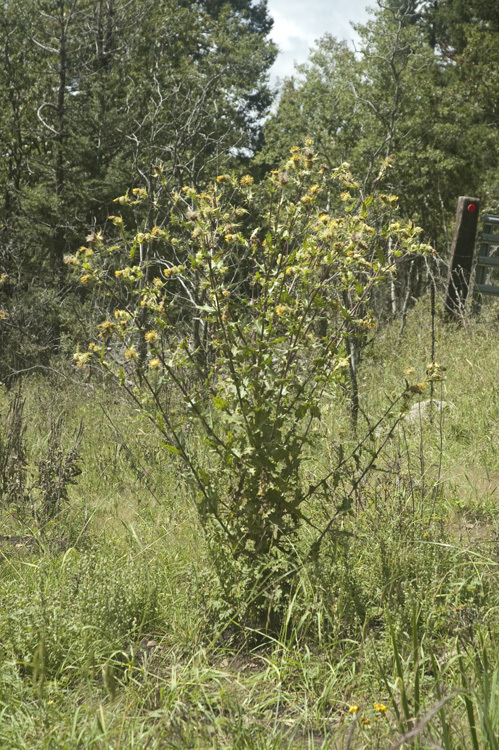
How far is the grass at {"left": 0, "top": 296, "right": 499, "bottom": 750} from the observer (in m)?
1.98

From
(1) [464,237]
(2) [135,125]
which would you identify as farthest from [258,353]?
(2) [135,125]

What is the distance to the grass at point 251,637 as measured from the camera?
1.98 m

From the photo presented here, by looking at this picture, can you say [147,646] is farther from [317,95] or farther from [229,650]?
[317,95]

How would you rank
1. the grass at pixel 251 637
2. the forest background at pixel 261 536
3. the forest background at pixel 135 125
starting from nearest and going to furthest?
1. the grass at pixel 251 637
2. the forest background at pixel 261 536
3. the forest background at pixel 135 125

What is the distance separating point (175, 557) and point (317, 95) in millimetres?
22987

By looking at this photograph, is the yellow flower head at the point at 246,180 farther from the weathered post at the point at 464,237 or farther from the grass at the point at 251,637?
the weathered post at the point at 464,237

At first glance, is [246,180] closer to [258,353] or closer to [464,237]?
[258,353]

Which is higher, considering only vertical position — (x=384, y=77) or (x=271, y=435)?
(x=384, y=77)

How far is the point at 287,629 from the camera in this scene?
2.70 metres

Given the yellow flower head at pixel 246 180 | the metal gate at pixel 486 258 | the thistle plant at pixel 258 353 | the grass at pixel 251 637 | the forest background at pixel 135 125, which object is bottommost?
the grass at pixel 251 637

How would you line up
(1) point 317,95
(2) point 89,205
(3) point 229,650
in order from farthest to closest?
(1) point 317,95, (2) point 89,205, (3) point 229,650

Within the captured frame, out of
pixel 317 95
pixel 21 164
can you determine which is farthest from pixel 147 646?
pixel 317 95

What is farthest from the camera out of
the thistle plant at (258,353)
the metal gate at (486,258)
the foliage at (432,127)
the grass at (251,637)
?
the foliage at (432,127)

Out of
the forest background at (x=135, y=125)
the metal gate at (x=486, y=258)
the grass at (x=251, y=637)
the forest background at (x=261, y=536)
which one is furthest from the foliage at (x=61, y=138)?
the grass at (x=251, y=637)
